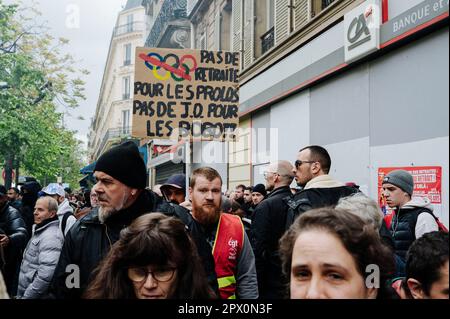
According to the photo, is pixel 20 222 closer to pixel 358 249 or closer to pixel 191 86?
pixel 191 86

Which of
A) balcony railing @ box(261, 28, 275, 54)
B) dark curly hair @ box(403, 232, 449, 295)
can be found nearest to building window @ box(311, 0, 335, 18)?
balcony railing @ box(261, 28, 275, 54)

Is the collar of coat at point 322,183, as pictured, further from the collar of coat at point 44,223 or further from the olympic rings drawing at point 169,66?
the olympic rings drawing at point 169,66

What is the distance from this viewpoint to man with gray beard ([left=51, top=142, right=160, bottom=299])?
99.9 inches

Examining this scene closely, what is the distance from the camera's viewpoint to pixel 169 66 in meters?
5.71

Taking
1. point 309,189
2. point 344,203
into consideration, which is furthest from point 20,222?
point 344,203

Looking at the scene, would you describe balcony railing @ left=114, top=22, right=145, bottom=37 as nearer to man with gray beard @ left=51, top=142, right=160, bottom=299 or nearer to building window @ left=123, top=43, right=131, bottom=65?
building window @ left=123, top=43, right=131, bottom=65

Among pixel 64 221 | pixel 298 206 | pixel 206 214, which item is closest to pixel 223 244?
pixel 206 214

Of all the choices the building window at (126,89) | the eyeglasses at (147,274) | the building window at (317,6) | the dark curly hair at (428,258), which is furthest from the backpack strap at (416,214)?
the building window at (126,89)

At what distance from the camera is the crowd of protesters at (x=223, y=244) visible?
1687 millimetres

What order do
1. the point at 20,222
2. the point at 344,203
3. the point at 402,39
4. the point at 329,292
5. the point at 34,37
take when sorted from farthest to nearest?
1. the point at 34,37
2. the point at 402,39
3. the point at 20,222
4. the point at 344,203
5. the point at 329,292

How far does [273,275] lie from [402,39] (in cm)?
356

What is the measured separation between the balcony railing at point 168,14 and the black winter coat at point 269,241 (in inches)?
677

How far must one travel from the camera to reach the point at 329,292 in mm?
1548
